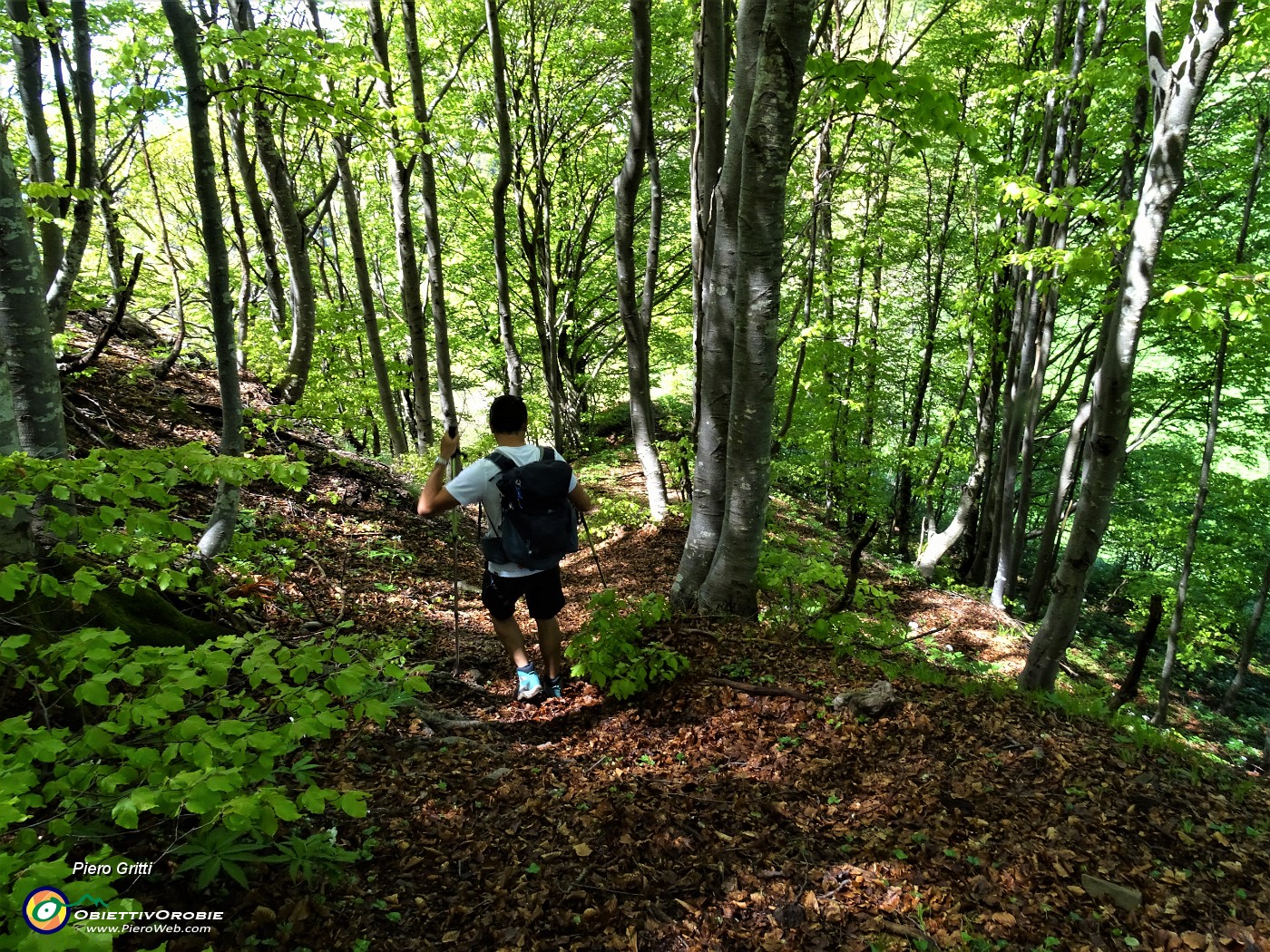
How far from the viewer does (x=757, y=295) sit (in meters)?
4.18

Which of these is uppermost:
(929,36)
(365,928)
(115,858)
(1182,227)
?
(929,36)

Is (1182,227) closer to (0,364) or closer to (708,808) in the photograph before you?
(708,808)

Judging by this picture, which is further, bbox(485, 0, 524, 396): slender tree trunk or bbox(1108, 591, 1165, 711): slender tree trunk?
bbox(485, 0, 524, 396): slender tree trunk

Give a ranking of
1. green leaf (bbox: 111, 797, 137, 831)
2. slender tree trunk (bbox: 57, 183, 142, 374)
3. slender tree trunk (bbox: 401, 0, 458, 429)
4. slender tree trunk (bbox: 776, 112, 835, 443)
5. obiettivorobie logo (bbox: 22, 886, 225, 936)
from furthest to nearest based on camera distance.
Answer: slender tree trunk (bbox: 776, 112, 835, 443) → slender tree trunk (bbox: 401, 0, 458, 429) → slender tree trunk (bbox: 57, 183, 142, 374) → green leaf (bbox: 111, 797, 137, 831) → obiettivorobie logo (bbox: 22, 886, 225, 936)

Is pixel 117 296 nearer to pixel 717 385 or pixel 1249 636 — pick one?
pixel 717 385

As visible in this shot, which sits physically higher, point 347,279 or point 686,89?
point 686,89

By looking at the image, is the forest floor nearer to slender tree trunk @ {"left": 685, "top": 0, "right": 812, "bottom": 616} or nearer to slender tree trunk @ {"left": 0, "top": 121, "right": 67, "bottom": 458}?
slender tree trunk @ {"left": 685, "top": 0, "right": 812, "bottom": 616}

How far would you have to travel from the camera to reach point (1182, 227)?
1375 cm

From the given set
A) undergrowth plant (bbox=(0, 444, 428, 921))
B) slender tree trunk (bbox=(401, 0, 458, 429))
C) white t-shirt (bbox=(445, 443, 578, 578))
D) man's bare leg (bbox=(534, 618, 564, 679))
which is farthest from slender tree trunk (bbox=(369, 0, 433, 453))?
undergrowth plant (bbox=(0, 444, 428, 921))

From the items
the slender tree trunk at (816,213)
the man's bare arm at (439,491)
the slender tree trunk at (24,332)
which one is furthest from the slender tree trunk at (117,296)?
the slender tree trunk at (816,213)

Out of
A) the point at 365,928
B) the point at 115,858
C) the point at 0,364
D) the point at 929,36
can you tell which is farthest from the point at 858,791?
the point at 929,36

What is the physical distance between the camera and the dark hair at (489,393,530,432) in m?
4.19

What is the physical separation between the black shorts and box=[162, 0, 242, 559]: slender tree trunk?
192 cm

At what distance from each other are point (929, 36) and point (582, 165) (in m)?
8.70
